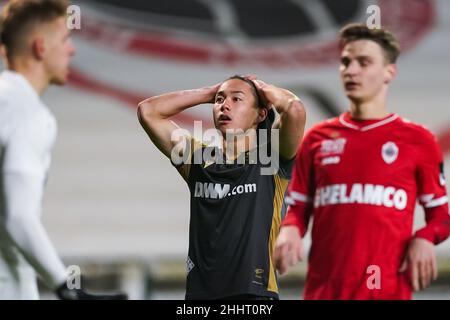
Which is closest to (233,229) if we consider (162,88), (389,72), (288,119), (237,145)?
(237,145)

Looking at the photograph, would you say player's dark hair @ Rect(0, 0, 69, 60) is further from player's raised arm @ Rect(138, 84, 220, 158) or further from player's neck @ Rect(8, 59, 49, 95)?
player's raised arm @ Rect(138, 84, 220, 158)

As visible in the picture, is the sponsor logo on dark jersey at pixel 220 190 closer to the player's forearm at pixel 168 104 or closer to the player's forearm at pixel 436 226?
the player's forearm at pixel 168 104

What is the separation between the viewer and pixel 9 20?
3.19 metres

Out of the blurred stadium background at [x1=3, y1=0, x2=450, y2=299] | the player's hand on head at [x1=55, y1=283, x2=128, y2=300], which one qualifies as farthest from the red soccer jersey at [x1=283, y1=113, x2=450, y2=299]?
the blurred stadium background at [x1=3, y1=0, x2=450, y2=299]

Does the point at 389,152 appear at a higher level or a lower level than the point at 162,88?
lower

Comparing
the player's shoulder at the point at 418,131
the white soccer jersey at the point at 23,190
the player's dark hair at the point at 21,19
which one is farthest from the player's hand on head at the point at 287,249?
the player's dark hair at the point at 21,19

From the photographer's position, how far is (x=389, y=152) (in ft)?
14.0

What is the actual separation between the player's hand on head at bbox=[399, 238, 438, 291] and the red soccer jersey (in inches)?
2.5

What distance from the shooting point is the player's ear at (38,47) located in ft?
10.5

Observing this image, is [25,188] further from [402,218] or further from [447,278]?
[447,278]

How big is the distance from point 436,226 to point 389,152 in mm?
389

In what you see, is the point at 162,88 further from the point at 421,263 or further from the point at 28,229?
the point at 28,229

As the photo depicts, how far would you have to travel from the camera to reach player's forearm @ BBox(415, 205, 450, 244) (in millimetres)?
4098

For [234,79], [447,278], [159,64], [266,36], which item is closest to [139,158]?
[159,64]
